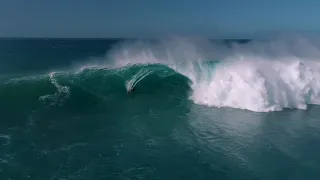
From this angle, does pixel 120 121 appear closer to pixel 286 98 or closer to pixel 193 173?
pixel 193 173

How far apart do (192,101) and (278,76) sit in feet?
23.6

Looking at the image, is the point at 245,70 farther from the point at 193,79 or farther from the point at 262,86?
the point at 193,79

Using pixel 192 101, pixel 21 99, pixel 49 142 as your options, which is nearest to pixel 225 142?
pixel 192 101

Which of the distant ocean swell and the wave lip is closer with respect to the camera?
the distant ocean swell

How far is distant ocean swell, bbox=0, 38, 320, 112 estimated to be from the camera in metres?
18.4

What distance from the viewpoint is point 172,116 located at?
15680 millimetres

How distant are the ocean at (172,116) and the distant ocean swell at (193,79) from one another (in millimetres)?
85

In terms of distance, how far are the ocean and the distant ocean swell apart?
9 cm

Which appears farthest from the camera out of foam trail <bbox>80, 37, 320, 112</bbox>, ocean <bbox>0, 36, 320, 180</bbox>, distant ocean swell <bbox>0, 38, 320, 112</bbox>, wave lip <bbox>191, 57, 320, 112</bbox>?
foam trail <bbox>80, 37, 320, 112</bbox>

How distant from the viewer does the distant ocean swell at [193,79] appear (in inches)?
724

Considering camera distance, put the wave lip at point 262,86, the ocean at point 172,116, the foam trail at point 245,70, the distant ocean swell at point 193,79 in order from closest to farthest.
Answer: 1. the ocean at point 172,116
2. the distant ocean swell at point 193,79
3. the wave lip at point 262,86
4. the foam trail at point 245,70

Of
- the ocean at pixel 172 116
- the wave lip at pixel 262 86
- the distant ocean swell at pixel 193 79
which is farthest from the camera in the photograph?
the wave lip at pixel 262 86

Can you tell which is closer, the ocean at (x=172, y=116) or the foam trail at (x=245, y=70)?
the ocean at (x=172, y=116)

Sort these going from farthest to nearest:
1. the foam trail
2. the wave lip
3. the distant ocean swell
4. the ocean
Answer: the foam trail → the wave lip → the distant ocean swell → the ocean
